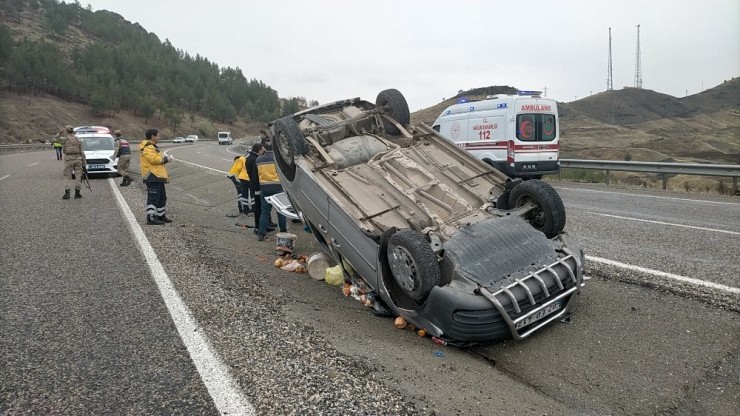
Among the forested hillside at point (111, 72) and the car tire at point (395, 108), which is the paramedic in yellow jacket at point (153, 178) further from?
the forested hillside at point (111, 72)

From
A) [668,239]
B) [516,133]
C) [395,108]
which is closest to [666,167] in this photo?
[516,133]

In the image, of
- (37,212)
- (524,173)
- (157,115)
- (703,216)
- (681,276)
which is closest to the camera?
(681,276)

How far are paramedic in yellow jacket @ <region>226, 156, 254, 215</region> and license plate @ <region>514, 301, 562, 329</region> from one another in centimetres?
600

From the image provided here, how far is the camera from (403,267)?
3.72 m

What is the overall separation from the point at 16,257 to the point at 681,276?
7.23m

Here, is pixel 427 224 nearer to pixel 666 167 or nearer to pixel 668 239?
pixel 668 239

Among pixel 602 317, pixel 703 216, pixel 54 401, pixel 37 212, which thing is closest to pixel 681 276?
pixel 602 317

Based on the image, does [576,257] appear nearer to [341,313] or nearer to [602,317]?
[602,317]

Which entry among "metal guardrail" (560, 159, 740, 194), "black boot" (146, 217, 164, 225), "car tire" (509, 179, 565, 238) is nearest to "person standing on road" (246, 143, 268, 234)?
"black boot" (146, 217, 164, 225)

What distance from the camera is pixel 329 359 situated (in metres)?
3.08

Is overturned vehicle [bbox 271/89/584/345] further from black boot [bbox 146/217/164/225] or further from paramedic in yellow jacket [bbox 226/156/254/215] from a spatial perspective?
black boot [bbox 146/217/164/225]

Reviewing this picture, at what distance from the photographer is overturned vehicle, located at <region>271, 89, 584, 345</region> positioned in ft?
11.5

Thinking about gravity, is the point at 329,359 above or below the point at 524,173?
below

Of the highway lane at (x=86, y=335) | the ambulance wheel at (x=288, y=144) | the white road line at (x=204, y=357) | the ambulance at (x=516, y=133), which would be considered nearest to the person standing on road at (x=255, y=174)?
the highway lane at (x=86, y=335)
